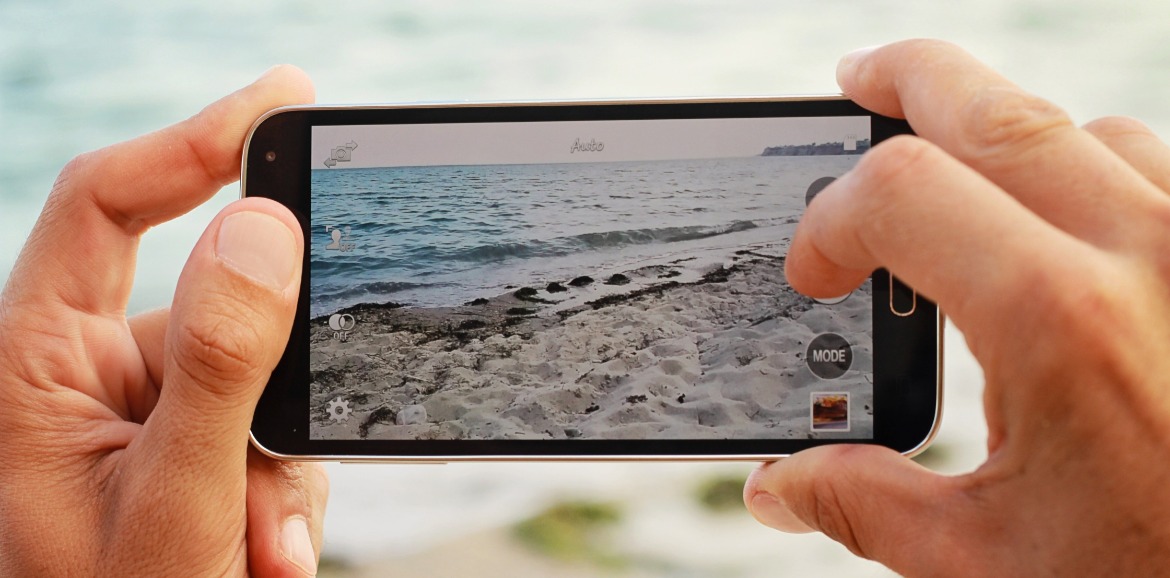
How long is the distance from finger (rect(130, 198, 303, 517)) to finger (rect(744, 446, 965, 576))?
1.74 feet

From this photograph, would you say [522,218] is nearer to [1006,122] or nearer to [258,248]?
[258,248]

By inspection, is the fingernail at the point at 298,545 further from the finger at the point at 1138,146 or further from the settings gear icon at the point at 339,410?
the finger at the point at 1138,146

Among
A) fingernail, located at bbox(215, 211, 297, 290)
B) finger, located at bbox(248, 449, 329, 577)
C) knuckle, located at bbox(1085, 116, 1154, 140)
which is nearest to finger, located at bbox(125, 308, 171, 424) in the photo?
finger, located at bbox(248, 449, 329, 577)

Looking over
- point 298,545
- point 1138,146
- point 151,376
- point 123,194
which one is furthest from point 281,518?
point 1138,146

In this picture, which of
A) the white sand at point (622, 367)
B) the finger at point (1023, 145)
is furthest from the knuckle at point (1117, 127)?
the white sand at point (622, 367)

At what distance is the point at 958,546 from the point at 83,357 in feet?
2.97

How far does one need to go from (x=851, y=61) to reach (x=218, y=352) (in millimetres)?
713

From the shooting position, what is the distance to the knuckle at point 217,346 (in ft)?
2.18

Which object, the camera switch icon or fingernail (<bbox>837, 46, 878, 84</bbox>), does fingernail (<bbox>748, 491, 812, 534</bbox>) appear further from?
the camera switch icon

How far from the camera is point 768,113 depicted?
2.82ft

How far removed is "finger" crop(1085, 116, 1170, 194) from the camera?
0.68m

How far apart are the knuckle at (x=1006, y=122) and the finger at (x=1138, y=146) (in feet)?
0.34

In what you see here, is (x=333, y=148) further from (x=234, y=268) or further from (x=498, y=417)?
(x=498, y=417)

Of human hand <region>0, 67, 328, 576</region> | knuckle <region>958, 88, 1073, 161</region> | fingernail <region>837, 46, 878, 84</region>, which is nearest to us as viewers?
knuckle <region>958, 88, 1073, 161</region>
